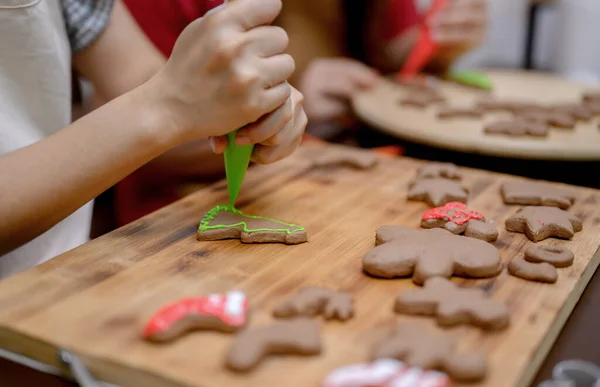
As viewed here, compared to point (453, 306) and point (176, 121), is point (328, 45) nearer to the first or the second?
point (176, 121)

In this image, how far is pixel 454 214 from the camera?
2.63 ft

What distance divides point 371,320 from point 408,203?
35cm

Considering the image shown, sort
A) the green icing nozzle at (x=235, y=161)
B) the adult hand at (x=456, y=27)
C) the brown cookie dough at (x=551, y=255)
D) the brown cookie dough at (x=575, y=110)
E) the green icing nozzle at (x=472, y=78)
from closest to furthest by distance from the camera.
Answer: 1. the brown cookie dough at (x=551, y=255)
2. the green icing nozzle at (x=235, y=161)
3. the brown cookie dough at (x=575, y=110)
4. the green icing nozzle at (x=472, y=78)
5. the adult hand at (x=456, y=27)

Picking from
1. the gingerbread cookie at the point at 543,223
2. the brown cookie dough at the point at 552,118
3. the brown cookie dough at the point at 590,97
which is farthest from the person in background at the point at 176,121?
the brown cookie dough at the point at 590,97

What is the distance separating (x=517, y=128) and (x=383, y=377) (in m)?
0.82

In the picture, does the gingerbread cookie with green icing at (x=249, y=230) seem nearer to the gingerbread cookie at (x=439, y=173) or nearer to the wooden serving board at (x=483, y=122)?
the gingerbread cookie at (x=439, y=173)

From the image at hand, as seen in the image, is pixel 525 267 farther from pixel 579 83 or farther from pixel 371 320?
pixel 579 83

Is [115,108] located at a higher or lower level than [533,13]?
higher

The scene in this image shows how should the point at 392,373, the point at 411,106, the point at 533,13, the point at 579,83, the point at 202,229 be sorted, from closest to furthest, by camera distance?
the point at 392,373 < the point at 202,229 < the point at 411,106 < the point at 579,83 < the point at 533,13

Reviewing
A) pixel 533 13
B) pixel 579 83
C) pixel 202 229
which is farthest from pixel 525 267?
pixel 533 13

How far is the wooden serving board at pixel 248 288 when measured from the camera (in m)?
0.53

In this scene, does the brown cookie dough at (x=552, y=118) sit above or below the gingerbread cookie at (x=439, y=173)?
below

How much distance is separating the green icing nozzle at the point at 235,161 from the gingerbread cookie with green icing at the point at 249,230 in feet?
0.20

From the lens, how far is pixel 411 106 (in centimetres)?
142
